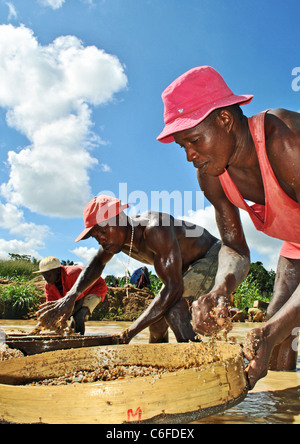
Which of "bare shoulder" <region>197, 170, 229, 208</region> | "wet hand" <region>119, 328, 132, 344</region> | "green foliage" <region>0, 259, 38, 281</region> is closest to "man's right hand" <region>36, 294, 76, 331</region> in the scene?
"wet hand" <region>119, 328, 132, 344</region>

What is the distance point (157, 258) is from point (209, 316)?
1546 mm

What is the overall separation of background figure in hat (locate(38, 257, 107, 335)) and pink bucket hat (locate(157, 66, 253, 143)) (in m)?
3.13

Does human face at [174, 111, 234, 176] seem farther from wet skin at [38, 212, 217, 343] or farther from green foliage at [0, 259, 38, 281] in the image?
green foliage at [0, 259, 38, 281]

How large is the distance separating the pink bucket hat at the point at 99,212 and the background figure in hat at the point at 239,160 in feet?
5.08

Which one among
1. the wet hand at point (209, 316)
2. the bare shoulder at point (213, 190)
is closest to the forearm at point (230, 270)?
the wet hand at point (209, 316)

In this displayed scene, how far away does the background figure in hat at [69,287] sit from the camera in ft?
14.7

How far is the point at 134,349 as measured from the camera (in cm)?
214

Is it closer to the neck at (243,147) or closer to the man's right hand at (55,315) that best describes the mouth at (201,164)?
the neck at (243,147)

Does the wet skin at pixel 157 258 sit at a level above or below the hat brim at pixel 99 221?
below

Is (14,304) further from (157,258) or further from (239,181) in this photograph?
(239,181)

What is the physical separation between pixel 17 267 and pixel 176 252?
12.5m

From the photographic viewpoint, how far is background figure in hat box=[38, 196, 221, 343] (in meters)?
2.91

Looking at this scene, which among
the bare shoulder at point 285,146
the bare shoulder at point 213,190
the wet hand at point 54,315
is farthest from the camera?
the wet hand at point 54,315

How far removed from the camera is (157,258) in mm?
3092
